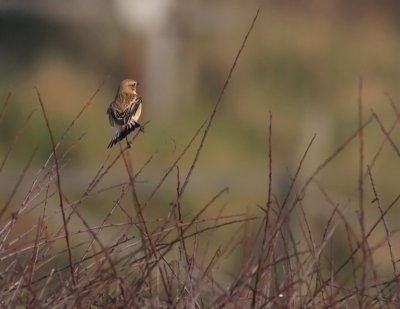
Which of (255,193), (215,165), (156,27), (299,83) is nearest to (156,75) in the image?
(156,27)

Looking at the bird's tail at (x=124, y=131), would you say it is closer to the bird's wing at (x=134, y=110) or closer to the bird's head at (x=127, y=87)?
the bird's wing at (x=134, y=110)

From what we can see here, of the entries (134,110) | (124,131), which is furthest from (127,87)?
(124,131)

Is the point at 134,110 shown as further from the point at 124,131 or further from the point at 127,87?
the point at 127,87

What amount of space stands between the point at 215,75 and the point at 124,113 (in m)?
17.2

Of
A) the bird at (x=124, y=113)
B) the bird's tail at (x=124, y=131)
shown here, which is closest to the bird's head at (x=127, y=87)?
the bird at (x=124, y=113)

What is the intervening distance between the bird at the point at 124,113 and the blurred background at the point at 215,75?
1120 cm

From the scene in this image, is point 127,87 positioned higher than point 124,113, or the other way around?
point 127,87

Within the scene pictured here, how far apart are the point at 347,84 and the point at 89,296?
1841 centimetres

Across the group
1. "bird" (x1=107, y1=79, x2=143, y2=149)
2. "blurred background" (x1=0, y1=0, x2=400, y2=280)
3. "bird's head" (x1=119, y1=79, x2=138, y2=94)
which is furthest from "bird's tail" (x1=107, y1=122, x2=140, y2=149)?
"blurred background" (x1=0, y1=0, x2=400, y2=280)

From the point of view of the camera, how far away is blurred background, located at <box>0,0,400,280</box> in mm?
17125

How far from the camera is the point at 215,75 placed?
2155 centimetres

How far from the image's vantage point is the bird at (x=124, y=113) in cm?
425

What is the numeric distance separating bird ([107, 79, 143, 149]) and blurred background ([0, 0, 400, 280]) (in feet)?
36.7

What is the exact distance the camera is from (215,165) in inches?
703
